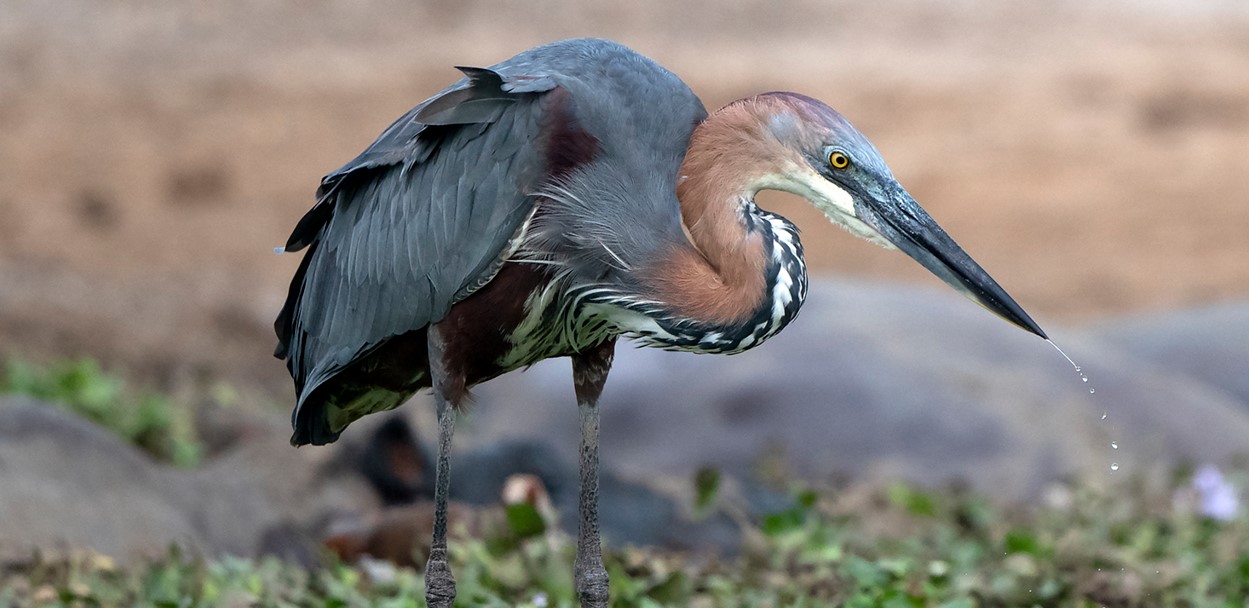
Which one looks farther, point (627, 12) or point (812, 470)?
point (627, 12)

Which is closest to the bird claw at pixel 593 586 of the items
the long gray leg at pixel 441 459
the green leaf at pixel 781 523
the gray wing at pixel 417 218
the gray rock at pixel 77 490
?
the long gray leg at pixel 441 459

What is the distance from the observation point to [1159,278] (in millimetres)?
11781

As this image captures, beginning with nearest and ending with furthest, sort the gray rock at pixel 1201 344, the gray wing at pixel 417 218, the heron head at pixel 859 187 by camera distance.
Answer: the heron head at pixel 859 187, the gray wing at pixel 417 218, the gray rock at pixel 1201 344

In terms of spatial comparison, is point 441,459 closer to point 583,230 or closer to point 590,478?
point 590,478

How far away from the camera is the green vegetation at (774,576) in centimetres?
417

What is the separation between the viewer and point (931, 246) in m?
3.30

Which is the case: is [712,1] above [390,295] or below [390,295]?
above

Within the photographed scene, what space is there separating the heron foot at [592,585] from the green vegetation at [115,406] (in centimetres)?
297

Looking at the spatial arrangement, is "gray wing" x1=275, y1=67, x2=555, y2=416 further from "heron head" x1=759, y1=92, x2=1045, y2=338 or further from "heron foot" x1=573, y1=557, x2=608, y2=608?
"heron foot" x1=573, y1=557, x2=608, y2=608

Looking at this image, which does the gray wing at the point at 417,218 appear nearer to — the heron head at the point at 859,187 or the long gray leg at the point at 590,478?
the long gray leg at the point at 590,478

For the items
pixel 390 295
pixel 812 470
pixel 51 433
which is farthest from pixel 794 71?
pixel 390 295

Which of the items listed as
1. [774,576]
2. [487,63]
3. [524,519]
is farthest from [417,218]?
[487,63]

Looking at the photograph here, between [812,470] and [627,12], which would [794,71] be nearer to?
[627,12]

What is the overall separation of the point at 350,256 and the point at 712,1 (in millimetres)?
15675
